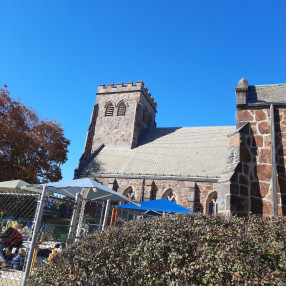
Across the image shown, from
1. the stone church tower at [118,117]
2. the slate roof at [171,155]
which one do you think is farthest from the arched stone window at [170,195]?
the stone church tower at [118,117]

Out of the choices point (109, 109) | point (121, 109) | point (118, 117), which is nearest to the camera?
point (118, 117)

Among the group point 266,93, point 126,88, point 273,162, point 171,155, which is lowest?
point 273,162

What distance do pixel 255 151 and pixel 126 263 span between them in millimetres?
4965

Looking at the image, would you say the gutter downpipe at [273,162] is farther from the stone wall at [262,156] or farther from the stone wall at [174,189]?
the stone wall at [174,189]

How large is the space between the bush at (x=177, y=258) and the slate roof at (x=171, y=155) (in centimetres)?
1669

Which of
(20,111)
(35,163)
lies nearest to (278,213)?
(35,163)

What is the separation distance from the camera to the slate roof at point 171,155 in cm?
2102

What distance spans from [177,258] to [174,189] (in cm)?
1775

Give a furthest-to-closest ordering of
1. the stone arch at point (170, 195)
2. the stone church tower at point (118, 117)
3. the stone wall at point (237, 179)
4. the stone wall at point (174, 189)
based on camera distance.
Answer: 1. the stone church tower at point (118, 117)
2. the stone arch at point (170, 195)
3. the stone wall at point (174, 189)
4. the stone wall at point (237, 179)

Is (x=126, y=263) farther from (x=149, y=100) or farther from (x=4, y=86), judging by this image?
(x=149, y=100)

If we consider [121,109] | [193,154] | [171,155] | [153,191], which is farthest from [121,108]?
[153,191]

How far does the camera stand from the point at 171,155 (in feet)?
76.5

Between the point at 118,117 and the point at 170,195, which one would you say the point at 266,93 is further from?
the point at 118,117

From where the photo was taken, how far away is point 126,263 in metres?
3.02
